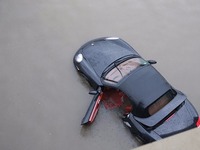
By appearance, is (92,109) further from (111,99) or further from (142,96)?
(142,96)

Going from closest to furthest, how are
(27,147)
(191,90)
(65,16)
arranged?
(27,147) → (191,90) → (65,16)

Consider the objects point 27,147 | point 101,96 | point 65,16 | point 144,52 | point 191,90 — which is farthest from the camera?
point 65,16

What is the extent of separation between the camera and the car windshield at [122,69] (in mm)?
6387

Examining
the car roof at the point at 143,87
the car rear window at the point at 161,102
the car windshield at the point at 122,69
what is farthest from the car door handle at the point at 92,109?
the car rear window at the point at 161,102

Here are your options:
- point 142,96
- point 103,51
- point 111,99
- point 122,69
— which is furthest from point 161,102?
point 103,51

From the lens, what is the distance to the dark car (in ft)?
19.6

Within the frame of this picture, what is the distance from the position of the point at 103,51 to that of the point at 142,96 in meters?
1.56

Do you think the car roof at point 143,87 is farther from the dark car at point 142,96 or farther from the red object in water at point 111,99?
the red object in water at point 111,99

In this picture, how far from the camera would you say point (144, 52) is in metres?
7.85

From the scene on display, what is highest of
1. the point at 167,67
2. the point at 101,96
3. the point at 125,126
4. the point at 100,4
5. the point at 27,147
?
the point at 100,4

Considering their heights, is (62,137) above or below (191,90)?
below

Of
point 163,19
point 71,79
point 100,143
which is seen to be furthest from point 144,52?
point 100,143

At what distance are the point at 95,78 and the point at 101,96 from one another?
15.7 inches

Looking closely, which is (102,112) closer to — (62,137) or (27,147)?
(62,137)
